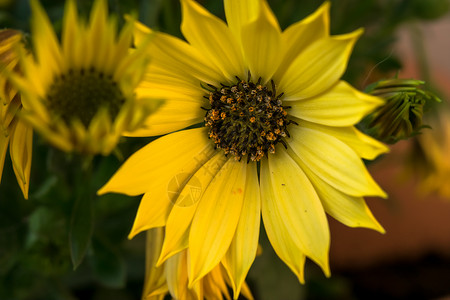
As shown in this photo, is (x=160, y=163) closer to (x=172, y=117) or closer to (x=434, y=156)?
(x=172, y=117)

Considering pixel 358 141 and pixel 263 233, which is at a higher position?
pixel 358 141

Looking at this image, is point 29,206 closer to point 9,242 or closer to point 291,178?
point 9,242

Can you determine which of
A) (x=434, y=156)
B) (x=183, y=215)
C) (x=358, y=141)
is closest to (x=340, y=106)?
(x=358, y=141)

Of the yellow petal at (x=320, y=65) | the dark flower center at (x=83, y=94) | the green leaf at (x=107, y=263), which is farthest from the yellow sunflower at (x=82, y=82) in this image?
the green leaf at (x=107, y=263)


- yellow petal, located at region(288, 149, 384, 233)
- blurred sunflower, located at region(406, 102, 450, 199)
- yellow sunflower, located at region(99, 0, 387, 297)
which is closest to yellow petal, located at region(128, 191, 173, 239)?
yellow sunflower, located at region(99, 0, 387, 297)

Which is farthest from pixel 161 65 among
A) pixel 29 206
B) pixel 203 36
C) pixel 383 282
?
pixel 383 282

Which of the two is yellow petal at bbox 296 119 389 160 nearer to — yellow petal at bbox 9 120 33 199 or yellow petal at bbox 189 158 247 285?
yellow petal at bbox 189 158 247 285
